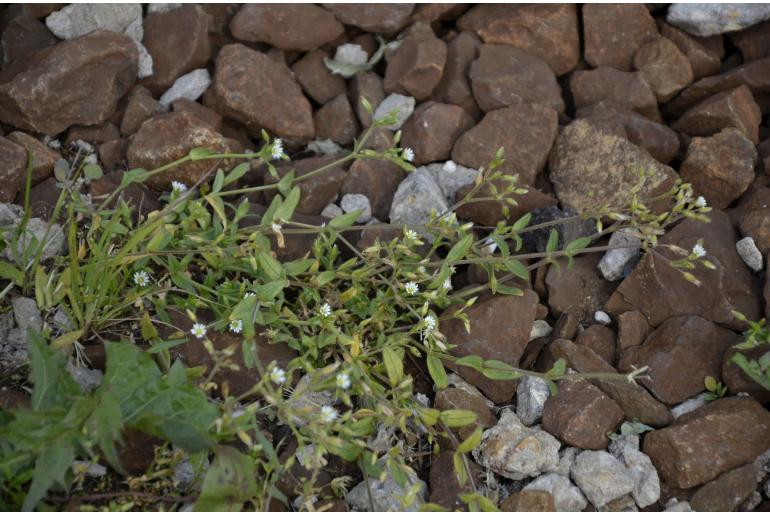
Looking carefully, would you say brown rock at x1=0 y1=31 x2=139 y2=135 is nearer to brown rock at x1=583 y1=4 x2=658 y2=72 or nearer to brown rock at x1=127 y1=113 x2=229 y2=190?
brown rock at x1=127 y1=113 x2=229 y2=190

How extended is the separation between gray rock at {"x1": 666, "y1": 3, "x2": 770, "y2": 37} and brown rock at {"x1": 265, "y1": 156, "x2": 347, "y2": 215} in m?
2.04

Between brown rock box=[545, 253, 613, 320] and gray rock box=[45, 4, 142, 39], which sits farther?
gray rock box=[45, 4, 142, 39]

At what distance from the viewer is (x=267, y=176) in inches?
159

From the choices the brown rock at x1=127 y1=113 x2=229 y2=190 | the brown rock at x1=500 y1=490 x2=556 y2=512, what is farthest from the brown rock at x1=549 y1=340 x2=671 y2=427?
A: the brown rock at x1=127 y1=113 x2=229 y2=190

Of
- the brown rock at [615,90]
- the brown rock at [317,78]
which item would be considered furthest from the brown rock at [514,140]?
the brown rock at [317,78]

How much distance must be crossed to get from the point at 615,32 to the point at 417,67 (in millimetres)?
1145

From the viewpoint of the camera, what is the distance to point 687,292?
A: 11.9ft

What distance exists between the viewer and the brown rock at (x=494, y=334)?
3491mm

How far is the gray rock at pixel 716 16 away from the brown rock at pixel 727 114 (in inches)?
14.9

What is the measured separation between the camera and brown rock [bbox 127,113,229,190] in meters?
3.84

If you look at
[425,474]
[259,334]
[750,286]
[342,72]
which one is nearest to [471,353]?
[425,474]

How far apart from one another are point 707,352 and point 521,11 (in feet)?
6.83

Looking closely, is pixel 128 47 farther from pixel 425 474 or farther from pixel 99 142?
pixel 425 474

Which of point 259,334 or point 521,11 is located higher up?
point 521,11
